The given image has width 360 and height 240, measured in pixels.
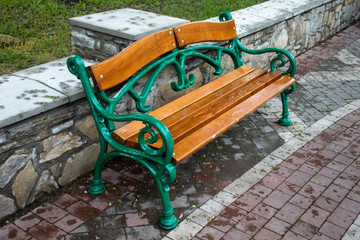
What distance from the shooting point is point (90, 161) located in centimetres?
343

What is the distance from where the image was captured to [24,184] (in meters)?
2.94

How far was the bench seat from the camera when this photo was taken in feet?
9.88

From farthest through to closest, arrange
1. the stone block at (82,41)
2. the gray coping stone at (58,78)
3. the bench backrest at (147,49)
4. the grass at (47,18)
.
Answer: the grass at (47,18)
the stone block at (82,41)
the gray coping stone at (58,78)
the bench backrest at (147,49)

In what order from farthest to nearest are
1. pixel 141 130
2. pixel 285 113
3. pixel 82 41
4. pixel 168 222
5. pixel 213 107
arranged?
pixel 285 113 → pixel 82 41 → pixel 213 107 → pixel 168 222 → pixel 141 130

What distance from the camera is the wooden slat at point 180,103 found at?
9.87ft

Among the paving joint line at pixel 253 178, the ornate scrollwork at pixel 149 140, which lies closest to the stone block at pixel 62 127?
the ornate scrollwork at pixel 149 140

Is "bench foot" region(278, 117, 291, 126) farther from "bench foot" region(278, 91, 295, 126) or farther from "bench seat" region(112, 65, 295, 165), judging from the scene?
"bench seat" region(112, 65, 295, 165)

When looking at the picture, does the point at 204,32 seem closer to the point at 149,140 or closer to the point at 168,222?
the point at 149,140

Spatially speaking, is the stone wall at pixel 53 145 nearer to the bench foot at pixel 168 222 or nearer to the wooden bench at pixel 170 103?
the wooden bench at pixel 170 103

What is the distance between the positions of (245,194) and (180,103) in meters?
0.93

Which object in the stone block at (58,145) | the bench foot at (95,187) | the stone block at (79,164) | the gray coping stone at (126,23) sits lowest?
the bench foot at (95,187)

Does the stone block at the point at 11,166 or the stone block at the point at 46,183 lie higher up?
the stone block at the point at 11,166

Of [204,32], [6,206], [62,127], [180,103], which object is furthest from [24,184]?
[204,32]

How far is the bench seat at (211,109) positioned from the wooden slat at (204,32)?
15.8 inches
